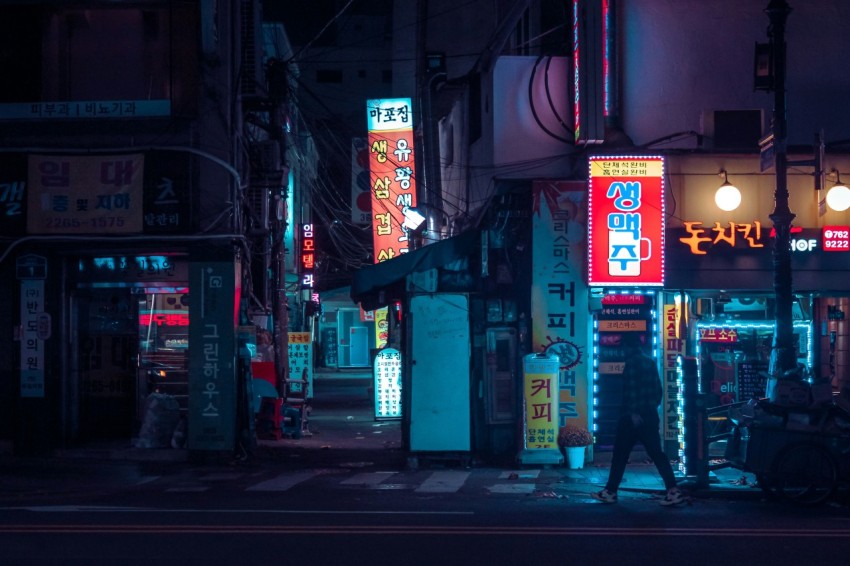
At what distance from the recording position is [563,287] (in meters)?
15.8

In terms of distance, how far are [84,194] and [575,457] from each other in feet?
31.4

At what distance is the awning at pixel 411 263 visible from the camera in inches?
628

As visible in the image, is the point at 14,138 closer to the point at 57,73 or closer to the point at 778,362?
the point at 57,73

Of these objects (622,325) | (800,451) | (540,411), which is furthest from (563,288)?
(800,451)

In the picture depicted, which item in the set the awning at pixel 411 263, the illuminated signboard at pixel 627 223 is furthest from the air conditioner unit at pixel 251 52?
the illuminated signboard at pixel 627 223

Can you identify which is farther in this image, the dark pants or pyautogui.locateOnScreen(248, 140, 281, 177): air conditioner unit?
pyautogui.locateOnScreen(248, 140, 281, 177): air conditioner unit

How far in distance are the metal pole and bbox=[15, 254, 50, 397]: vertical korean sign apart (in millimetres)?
12252

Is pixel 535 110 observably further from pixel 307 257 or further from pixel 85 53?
pixel 307 257

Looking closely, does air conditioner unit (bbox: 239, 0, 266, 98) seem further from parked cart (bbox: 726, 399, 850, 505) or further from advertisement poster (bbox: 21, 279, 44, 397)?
parked cart (bbox: 726, 399, 850, 505)

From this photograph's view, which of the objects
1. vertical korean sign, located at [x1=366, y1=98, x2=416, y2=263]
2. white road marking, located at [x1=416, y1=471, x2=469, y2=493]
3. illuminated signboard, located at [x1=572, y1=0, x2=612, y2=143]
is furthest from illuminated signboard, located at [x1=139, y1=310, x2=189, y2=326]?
illuminated signboard, located at [x1=572, y1=0, x2=612, y2=143]

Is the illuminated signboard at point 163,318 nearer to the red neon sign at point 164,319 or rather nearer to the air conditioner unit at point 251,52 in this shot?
the red neon sign at point 164,319

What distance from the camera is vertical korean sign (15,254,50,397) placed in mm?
16688

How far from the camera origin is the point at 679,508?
37.8 feet

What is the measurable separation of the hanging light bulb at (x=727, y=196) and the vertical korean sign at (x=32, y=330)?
11837 mm
